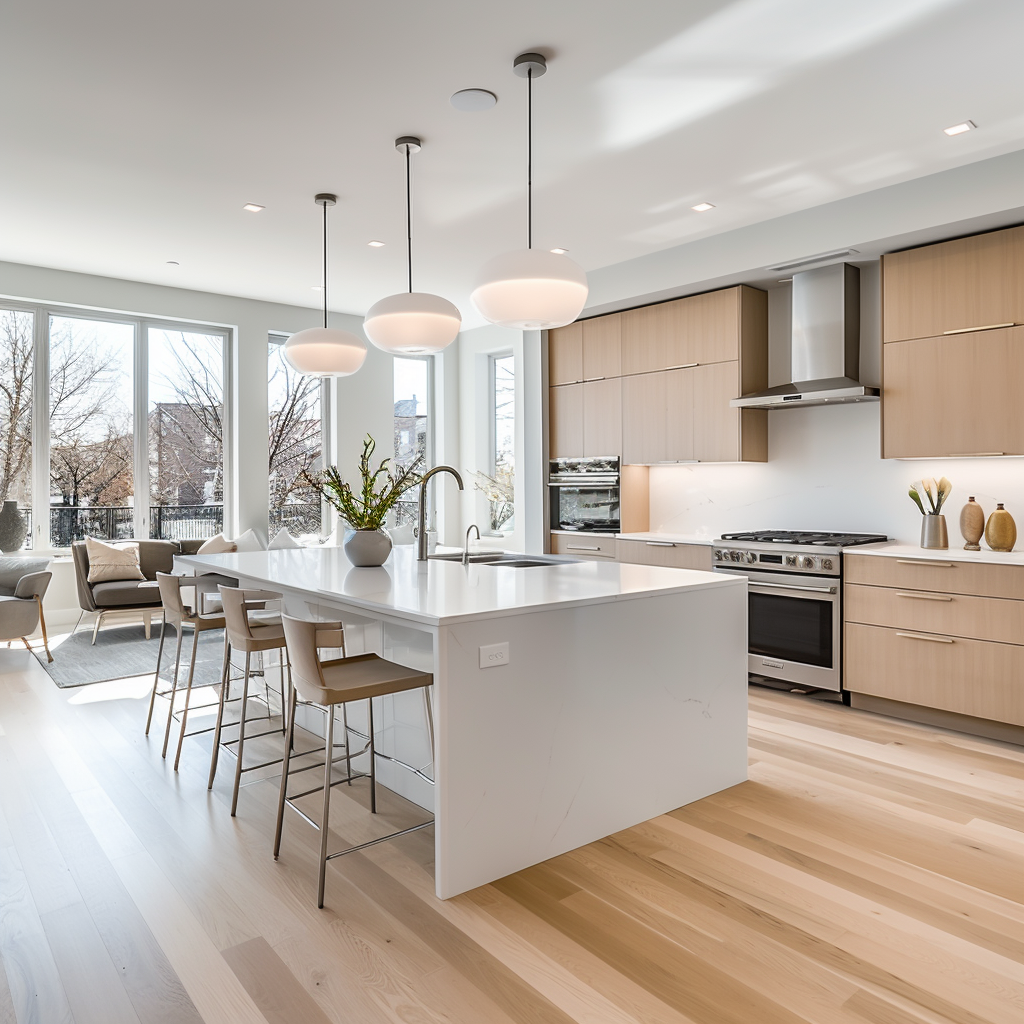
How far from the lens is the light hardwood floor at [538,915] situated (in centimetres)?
180

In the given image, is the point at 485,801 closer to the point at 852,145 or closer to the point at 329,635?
the point at 329,635

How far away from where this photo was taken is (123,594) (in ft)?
19.1

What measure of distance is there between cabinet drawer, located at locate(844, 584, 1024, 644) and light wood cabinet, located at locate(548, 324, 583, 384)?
278cm

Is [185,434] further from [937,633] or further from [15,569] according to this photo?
[937,633]

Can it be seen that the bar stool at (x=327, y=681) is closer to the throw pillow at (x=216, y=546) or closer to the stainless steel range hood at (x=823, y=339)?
the stainless steel range hood at (x=823, y=339)

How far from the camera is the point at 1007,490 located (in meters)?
4.16

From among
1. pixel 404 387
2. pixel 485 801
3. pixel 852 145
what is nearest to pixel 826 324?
pixel 852 145

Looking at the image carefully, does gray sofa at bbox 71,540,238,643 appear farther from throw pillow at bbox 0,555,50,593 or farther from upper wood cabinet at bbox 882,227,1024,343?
upper wood cabinet at bbox 882,227,1024,343

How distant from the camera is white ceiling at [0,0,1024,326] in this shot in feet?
8.75

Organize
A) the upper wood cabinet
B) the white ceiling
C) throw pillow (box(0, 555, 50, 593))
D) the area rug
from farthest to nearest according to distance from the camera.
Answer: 1. throw pillow (box(0, 555, 50, 593))
2. the area rug
3. the upper wood cabinet
4. the white ceiling

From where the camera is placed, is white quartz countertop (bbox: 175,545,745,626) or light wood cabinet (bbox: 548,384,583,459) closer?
white quartz countertop (bbox: 175,545,745,626)

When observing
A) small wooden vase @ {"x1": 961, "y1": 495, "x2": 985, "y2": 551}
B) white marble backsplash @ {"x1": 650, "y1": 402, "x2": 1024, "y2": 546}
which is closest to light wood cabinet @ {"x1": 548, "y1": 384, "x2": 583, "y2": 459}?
white marble backsplash @ {"x1": 650, "y1": 402, "x2": 1024, "y2": 546}

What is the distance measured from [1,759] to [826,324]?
15.9 feet

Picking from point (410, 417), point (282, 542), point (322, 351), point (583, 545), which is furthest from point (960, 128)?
point (410, 417)
